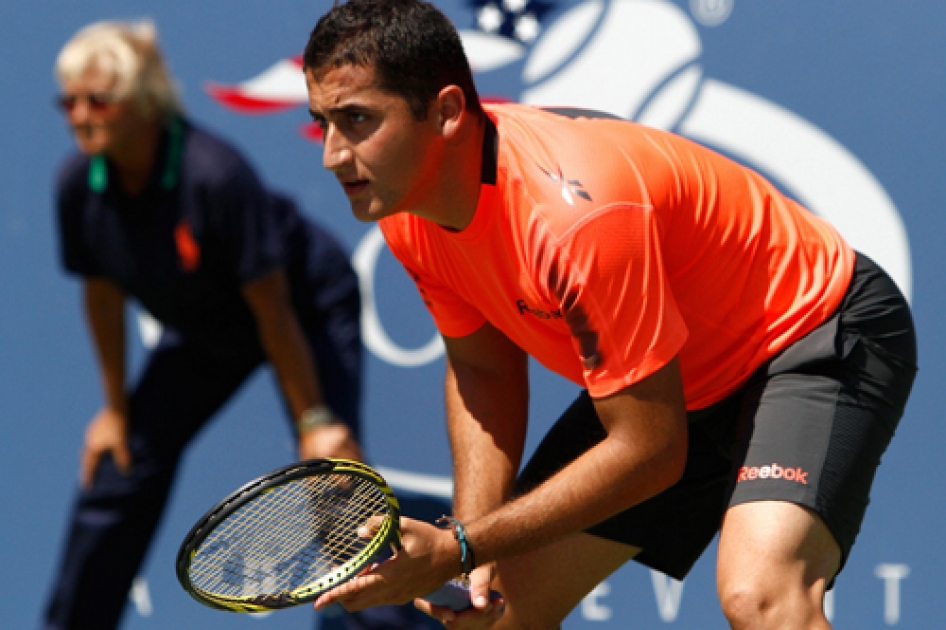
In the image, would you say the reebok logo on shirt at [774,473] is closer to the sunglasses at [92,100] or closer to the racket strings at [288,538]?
the racket strings at [288,538]

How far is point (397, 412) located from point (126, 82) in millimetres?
1392

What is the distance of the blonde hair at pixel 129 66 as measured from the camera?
407 centimetres

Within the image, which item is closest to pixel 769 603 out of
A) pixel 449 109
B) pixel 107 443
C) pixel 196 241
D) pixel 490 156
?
pixel 490 156

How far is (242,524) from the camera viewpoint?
8.61 ft

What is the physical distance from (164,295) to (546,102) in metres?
1.39

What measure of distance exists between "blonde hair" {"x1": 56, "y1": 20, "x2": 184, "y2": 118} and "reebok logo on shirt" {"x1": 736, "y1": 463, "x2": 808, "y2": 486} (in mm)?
2403

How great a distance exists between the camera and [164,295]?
4.14 meters

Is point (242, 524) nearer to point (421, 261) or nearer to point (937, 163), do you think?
point (421, 261)

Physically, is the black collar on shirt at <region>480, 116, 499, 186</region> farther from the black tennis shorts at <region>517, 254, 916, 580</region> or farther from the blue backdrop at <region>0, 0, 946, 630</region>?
the blue backdrop at <region>0, 0, 946, 630</region>

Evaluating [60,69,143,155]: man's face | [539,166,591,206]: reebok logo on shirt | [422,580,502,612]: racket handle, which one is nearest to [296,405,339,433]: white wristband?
[60,69,143,155]: man's face

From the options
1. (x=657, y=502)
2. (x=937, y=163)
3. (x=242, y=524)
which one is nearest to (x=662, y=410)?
(x=657, y=502)

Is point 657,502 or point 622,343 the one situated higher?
point 622,343

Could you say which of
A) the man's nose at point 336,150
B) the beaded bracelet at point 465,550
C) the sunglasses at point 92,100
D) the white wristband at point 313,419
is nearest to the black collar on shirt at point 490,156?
the man's nose at point 336,150

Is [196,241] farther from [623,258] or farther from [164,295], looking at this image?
[623,258]
